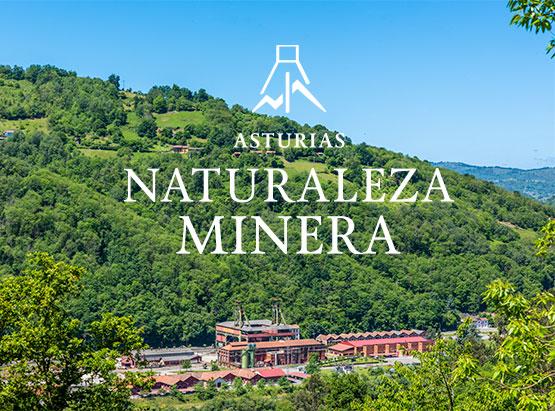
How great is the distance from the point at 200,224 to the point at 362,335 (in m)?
18.5

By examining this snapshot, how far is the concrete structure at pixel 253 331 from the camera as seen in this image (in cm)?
5634

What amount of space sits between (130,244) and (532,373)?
200 ft

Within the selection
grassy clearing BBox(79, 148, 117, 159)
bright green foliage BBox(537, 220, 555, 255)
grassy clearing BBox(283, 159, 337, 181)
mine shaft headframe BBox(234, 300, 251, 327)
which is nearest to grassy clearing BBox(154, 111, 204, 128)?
grassy clearing BBox(79, 148, 117, 159)

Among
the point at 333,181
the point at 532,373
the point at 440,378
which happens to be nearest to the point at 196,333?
the point at 333,181

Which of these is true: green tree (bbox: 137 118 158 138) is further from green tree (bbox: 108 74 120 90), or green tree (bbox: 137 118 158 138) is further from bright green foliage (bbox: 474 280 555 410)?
bright green foliage (bbox: 474 280 555 410)

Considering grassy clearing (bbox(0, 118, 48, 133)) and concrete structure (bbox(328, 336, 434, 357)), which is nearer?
concrete structure (bbox(328, 336, 434, 357))

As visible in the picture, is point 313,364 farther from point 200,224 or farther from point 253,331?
point 200,224

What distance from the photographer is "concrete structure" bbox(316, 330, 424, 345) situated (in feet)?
196

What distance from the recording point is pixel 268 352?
54750 mm

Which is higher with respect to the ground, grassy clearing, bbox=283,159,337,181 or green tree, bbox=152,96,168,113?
green tree, bbox=152,96,168,113

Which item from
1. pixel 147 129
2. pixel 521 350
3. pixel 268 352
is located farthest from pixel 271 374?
pixel 147 129

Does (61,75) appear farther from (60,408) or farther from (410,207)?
(60,408)

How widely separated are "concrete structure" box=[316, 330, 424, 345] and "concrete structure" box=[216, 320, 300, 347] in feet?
7.21

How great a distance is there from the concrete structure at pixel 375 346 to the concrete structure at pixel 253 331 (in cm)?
325
